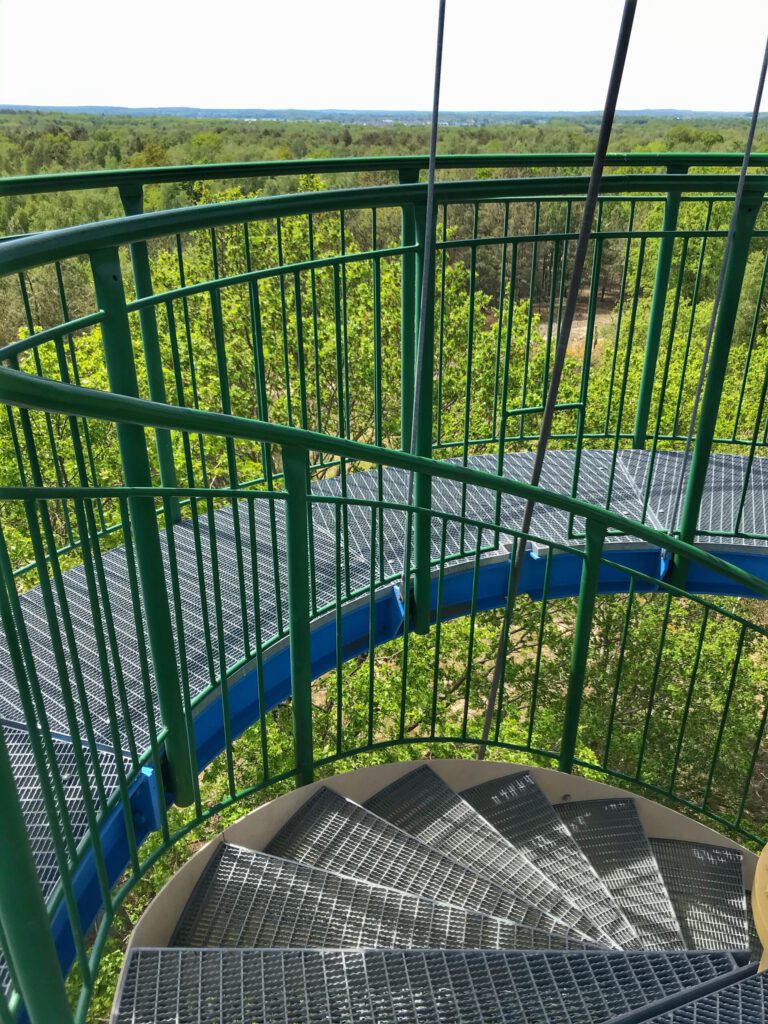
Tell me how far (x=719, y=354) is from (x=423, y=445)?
1468mm

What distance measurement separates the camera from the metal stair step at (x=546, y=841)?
3.00m

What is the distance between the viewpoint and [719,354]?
410 cm

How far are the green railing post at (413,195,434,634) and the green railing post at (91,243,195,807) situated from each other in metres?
1.00

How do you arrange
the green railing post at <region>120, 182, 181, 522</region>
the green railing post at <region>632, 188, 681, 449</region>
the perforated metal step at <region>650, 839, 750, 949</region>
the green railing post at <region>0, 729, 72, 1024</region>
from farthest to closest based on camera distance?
1. the green railing post at <region>632, 188, 681, 449</region>
2. the green railing post at <region>120, 182, 181, 522</region>
3. the perforated metal step at <region>650, 839, 750, 949</region>
4. the green railing post at <region>0, 729, 72, 1024</region>

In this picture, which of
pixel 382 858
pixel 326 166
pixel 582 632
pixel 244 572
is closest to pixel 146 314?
pixel 244 572

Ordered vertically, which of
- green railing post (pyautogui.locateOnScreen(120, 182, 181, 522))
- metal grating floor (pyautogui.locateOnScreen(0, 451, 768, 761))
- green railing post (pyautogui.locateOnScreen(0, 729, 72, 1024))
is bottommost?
metal grating floor (pyautogui.locateOnScreen(0, 451, 768, 761))

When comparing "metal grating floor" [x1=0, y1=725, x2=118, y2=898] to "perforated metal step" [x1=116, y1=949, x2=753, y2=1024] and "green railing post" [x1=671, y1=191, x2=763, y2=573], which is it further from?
"green railing post" [x1=671, y1=191, x2=763, y2=573]

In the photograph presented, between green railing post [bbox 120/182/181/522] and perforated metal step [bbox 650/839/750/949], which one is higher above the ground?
green railing post [bbox 120/182/181/522]

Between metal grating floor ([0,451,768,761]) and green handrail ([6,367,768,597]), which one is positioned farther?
metal grating floor ([0,451,768,761])

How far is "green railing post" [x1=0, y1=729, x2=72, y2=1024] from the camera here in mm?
1517

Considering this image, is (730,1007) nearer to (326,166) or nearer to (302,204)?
(302,204)

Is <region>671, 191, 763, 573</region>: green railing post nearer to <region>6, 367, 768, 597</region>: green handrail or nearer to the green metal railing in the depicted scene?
the green metal railing

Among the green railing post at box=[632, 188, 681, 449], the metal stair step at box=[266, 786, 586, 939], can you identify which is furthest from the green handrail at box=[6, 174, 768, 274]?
the metal stair step at box=[266, 786, 586, 939]

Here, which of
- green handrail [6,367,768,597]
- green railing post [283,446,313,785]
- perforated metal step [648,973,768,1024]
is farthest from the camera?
green railing post [283,446,313,785]
